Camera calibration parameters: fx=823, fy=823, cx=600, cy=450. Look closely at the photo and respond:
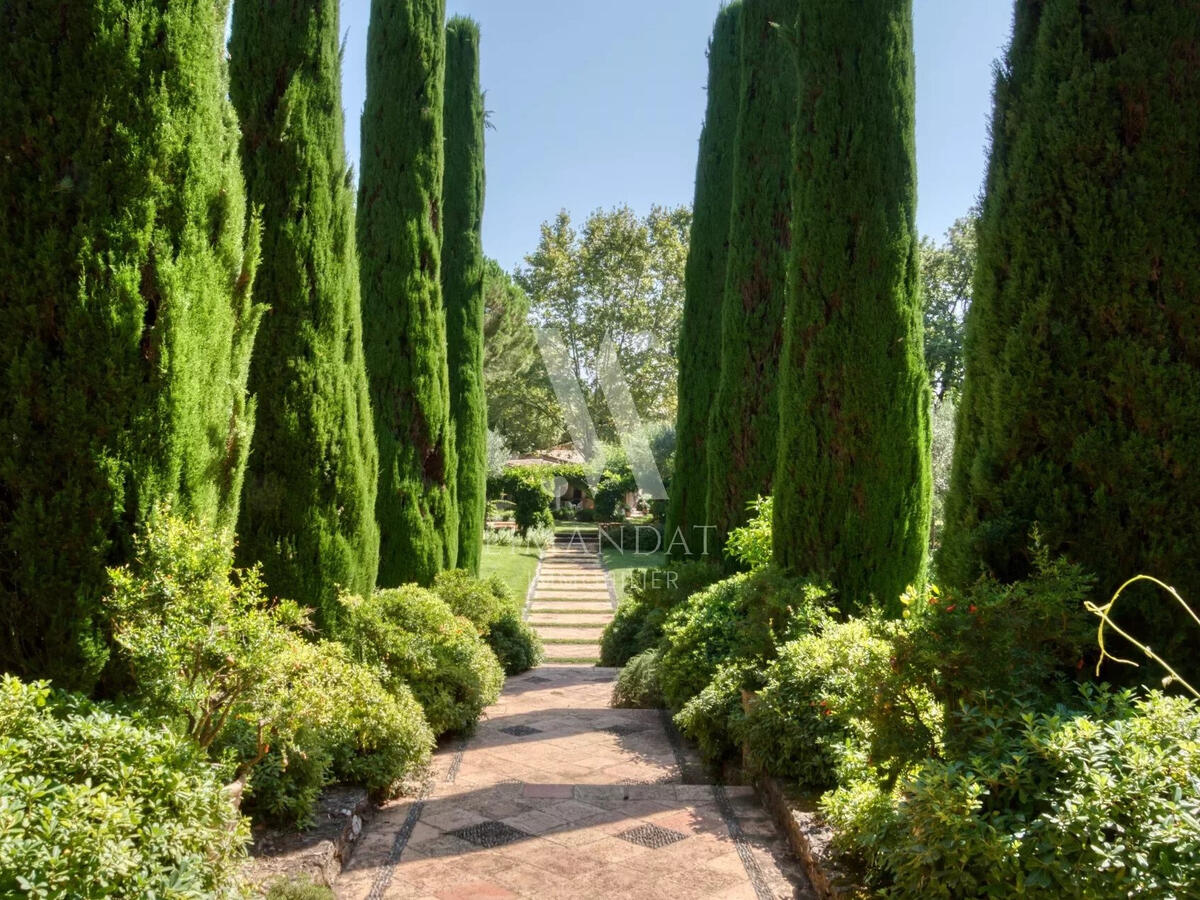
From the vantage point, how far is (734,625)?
258 inches

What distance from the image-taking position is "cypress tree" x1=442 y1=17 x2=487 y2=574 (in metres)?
11.7

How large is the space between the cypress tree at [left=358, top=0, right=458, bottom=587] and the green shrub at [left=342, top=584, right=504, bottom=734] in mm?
1953

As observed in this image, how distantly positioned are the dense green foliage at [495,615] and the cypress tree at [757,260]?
270 cm

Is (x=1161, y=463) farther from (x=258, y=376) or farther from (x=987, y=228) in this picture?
(x=258, y=376)

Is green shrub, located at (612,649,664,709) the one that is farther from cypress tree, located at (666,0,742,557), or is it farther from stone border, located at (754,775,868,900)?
cypress tree, located at (666,0,742,557)

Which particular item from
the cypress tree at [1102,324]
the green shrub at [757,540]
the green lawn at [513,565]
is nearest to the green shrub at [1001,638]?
the cypress tree at [1102,324]

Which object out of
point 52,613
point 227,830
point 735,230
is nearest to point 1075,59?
point 227,830

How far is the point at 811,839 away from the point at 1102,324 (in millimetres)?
2561

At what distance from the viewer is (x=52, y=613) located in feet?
10.3

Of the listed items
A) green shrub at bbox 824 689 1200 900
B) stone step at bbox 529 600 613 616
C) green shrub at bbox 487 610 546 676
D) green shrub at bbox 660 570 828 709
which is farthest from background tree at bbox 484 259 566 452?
green shrub at bbox 824 689 1200 900

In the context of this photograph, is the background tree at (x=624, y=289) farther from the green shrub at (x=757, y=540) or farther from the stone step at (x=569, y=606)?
the green shrub at (x=757, y=540)

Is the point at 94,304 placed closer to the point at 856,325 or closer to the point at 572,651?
the point at 856,325

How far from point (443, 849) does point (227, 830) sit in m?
1.38

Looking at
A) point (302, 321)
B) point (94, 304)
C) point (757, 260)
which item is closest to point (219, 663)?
point (94, 304)
